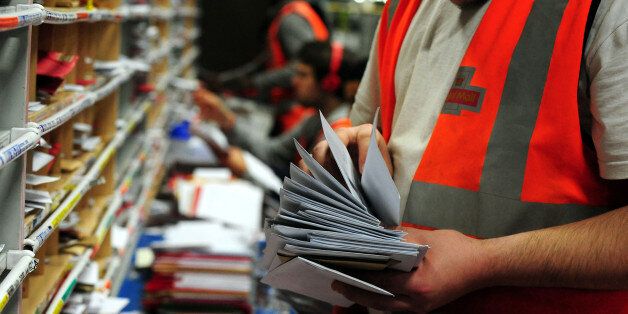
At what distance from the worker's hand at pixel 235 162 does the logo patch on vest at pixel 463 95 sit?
3422mm

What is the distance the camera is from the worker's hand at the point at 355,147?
141 cm

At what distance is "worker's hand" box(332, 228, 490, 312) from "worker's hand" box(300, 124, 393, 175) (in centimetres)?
23

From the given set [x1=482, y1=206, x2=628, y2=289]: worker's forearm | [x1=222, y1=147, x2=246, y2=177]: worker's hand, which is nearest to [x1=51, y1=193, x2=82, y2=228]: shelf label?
[x1=482, y1=206, x2=628, y2=289]: worker's forearm

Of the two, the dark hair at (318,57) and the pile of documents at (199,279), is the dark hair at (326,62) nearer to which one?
the dark hair at (318,57)

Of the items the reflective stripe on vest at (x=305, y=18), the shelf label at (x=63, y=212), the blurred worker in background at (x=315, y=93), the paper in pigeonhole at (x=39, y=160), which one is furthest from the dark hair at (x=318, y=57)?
the paper in pigeonhole at (x=39, y=160)

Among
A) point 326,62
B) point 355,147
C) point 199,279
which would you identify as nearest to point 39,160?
point 355,147

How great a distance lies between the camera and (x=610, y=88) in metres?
1.16

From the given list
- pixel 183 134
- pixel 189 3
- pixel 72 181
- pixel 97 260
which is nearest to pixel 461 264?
pixel 72 181

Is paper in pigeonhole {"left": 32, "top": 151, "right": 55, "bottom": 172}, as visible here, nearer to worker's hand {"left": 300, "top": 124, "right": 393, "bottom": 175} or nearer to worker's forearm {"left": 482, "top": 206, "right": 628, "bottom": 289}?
worker's hand {"left": 300, "top": 124, "right": 393, "bottom": 175}

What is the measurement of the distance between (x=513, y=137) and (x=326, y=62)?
129 inches

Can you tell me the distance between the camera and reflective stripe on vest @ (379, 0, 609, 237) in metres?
1.25

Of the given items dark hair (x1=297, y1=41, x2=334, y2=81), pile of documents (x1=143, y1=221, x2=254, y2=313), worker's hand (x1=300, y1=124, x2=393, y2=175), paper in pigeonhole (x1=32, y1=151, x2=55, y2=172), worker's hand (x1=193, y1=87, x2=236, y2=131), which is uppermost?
worker's hand (x1=300, y1=124, x2=393, y2=175)

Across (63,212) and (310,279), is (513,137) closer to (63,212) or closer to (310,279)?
(310,279)

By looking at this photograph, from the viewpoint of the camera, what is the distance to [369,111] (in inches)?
65.2
